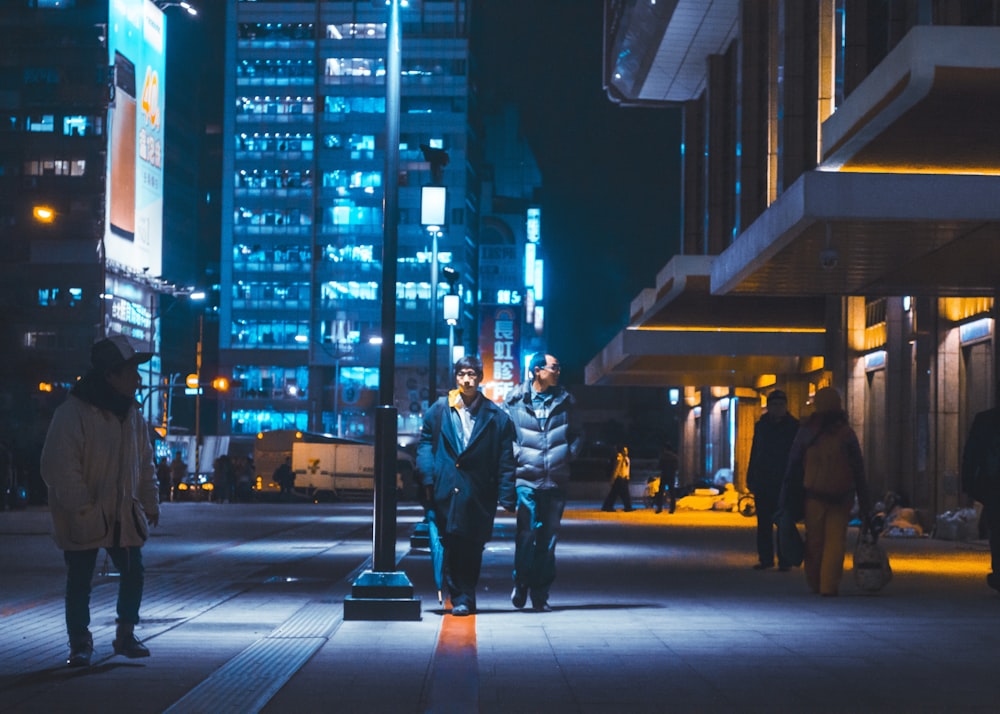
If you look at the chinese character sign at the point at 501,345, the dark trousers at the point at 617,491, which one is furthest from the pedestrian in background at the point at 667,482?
the chinese character sign at the point at 501,345

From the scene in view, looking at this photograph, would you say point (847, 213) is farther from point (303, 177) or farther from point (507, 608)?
point (303, 177)

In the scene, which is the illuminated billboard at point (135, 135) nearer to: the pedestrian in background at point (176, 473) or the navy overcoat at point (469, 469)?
the pedestrian in background at point (176, 473)

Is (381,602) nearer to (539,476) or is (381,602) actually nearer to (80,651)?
(539,476)

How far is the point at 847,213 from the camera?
18922mm

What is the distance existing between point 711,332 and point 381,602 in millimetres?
29362

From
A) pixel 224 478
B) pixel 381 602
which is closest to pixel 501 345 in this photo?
pixel 224 478

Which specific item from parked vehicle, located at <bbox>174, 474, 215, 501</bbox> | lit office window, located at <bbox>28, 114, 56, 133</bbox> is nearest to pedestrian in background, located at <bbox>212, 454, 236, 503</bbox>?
parked vehicle, located at <bbox>174, 474, 215, 501</bbox>

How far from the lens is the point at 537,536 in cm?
1266

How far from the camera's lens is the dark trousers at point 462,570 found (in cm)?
1221

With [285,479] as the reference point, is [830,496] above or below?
above

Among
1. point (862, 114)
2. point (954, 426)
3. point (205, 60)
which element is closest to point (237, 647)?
point (862, 114)

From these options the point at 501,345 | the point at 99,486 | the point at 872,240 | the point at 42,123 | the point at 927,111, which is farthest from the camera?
the point at 501,345

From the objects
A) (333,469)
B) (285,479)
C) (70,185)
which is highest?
(70,185)

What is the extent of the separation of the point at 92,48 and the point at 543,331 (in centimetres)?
7079
